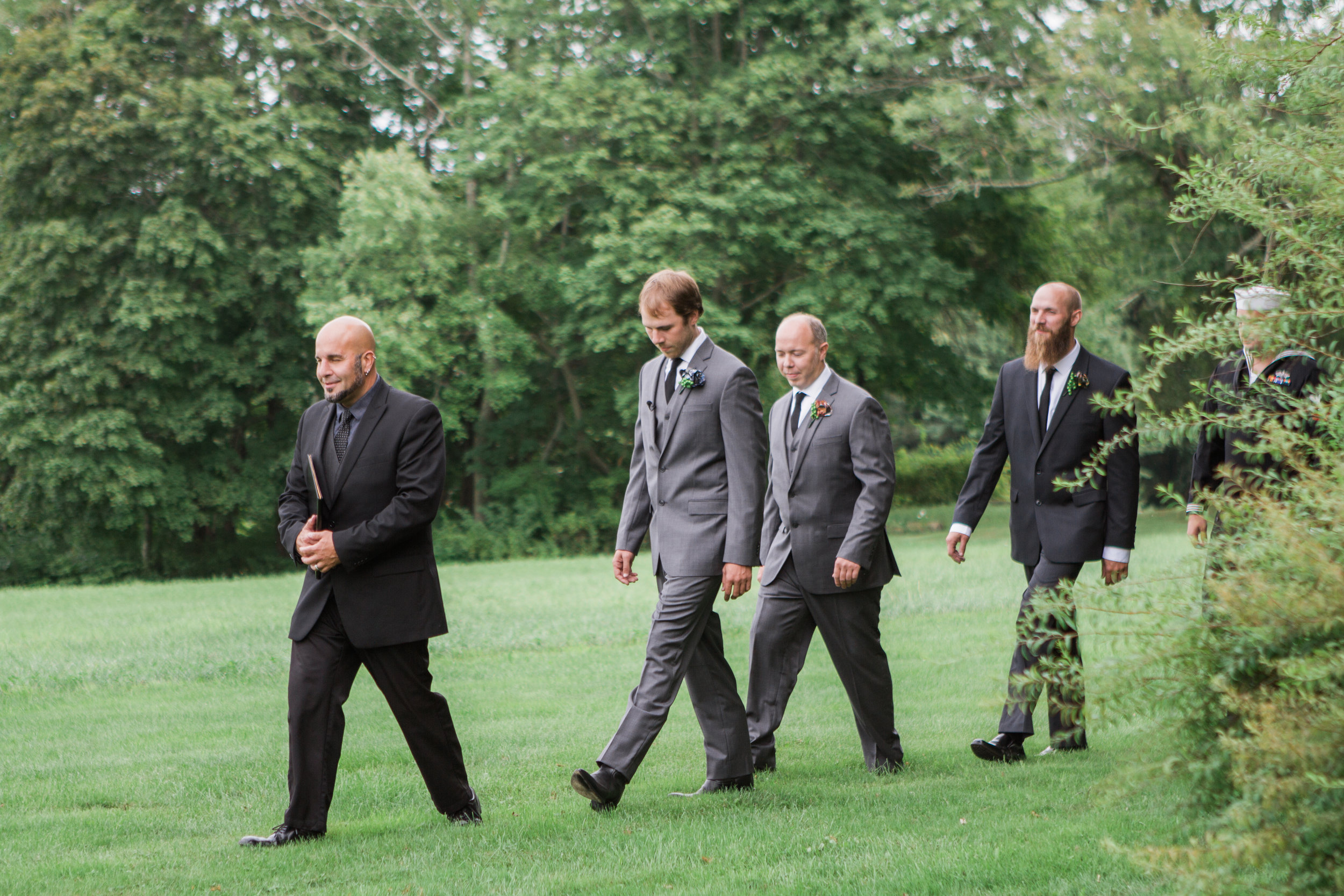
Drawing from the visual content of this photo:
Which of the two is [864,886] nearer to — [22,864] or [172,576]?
[22,864]

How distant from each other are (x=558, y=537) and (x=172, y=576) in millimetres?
10043

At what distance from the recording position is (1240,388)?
5.98 meters

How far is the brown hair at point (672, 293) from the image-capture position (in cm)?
581

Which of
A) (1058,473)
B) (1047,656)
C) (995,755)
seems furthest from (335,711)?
(1058,473)

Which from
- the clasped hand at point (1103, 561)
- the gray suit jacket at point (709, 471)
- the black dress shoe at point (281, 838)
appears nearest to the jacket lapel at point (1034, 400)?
the clasped hand at point (1103, 561)

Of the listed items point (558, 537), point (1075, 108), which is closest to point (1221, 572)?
point (1075, 108)

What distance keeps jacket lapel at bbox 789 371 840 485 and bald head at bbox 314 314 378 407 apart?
2.21 meters

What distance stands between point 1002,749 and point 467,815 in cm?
281

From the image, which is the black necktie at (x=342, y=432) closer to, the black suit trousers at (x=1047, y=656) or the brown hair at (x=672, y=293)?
the brown hair at (x=672, y=293)

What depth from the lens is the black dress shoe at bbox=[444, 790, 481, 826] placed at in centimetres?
551

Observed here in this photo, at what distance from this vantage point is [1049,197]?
3106cm

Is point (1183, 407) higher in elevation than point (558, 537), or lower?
higher

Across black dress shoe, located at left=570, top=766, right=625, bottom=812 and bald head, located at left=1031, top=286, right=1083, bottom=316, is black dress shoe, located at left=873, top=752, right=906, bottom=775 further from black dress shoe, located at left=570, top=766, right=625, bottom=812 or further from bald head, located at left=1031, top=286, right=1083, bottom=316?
bald head, located at left=1031, top=286, right=1083, bottom=316

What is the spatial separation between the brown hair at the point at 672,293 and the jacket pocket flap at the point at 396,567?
159 cm
